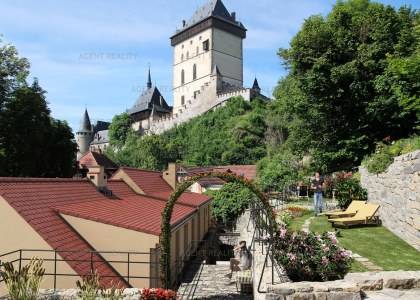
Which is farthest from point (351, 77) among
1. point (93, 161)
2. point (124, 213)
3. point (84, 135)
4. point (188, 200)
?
point (84, 135)

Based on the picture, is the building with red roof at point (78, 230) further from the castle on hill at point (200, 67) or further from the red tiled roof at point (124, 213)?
the castle on hill at point (200, 67)

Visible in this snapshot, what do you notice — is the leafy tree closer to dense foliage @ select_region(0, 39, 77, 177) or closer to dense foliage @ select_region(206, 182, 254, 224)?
dense foliage @ select_region(0, 39, 77, 177)

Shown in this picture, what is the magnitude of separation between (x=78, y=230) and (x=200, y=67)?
73915mm

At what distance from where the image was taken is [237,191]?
2902 centimetres

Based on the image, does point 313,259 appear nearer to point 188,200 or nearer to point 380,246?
point 380,246

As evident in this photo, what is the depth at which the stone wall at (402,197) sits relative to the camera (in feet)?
32.2

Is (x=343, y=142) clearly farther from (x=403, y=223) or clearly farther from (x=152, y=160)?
(x=152, y=160)

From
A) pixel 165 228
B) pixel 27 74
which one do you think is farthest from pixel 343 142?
pixel 27 74

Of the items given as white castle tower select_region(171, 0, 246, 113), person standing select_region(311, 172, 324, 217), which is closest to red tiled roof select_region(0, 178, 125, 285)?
person standing select_region(311, 172, 324, 217)

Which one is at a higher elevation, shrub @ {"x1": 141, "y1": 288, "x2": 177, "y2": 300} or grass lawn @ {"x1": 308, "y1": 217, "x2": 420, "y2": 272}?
grass lawn @ {"x1": 308, "y1": 217, "x2": 420, "y2": 272}

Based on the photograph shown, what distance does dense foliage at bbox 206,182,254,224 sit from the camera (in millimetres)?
28438

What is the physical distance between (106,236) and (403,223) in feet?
33.7

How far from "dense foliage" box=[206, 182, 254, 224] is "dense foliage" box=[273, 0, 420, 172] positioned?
22.6 feet

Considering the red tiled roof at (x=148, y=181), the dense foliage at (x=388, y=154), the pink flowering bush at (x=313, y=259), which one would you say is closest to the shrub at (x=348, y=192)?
the dense foliage at (x=388, y=154)
